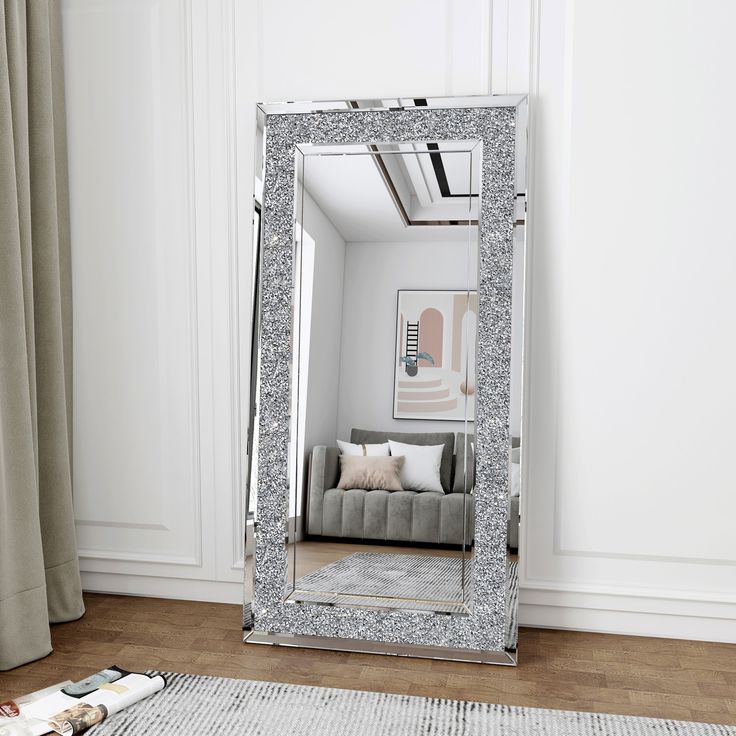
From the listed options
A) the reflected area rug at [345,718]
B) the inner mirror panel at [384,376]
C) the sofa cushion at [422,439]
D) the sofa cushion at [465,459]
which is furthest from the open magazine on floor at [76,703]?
the sofa cushion at [465,459]

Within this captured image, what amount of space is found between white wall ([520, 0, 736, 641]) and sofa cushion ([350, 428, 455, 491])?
1.09 ft

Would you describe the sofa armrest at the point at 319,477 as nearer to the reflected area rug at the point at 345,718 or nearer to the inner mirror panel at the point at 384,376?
the inner mirror panel at the point at 384,376

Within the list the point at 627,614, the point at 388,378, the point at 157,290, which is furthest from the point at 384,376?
the point at 627,614

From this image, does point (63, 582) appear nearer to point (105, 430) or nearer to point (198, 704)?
point (105, 430)

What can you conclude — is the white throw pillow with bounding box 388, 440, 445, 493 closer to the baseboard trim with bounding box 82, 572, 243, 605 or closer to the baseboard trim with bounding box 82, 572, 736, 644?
the baseboard trim with bounding box 82, 572, 736, 644

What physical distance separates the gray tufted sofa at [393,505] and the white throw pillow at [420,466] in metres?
0.02

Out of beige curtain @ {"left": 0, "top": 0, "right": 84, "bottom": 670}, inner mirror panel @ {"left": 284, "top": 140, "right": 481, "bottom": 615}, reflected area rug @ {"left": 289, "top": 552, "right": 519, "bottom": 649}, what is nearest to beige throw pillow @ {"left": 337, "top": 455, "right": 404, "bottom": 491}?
inner mirror panel @ {"left": 284, "top": 140, "right": 481, "bottom": 615}

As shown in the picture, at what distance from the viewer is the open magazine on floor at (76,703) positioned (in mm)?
1826

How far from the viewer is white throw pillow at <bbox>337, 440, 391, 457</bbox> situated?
8.09 ft

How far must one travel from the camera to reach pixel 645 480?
2488 mm

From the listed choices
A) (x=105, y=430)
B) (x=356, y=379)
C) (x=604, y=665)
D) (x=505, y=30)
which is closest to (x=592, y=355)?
(x=356, y=379)

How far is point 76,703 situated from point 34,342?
1.18m

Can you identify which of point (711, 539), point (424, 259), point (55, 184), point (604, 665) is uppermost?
point (55, 184)

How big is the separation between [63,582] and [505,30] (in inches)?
98.6
